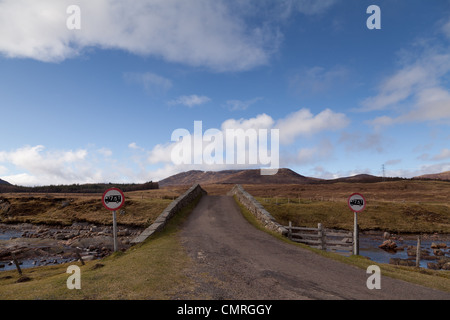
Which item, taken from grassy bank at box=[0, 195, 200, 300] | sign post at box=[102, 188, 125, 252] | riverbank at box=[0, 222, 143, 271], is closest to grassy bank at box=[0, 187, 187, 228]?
riverbank at box=[0, 222, 143, 271]

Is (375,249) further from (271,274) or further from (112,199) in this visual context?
(112,199)

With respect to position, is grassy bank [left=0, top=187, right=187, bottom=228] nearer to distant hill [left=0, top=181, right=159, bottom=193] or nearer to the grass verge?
the grass verge

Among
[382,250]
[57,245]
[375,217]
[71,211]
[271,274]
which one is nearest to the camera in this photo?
[271,274]

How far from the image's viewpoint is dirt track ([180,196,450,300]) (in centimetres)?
684

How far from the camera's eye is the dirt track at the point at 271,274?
22.5 ft

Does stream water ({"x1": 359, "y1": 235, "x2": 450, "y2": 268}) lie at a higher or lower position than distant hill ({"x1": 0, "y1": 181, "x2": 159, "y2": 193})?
lower

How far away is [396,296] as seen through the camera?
6961 millimetres

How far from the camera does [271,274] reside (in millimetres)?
8516

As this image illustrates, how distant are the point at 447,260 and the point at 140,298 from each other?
23872 millimetres

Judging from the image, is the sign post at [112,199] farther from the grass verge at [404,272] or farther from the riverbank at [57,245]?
the grass verge at [404,272]

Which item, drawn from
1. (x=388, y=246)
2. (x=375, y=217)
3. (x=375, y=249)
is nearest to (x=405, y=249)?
(x=388, y=246)

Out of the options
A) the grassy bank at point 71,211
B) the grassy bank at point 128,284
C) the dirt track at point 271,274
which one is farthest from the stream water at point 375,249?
the grassy bank at point 128,284
